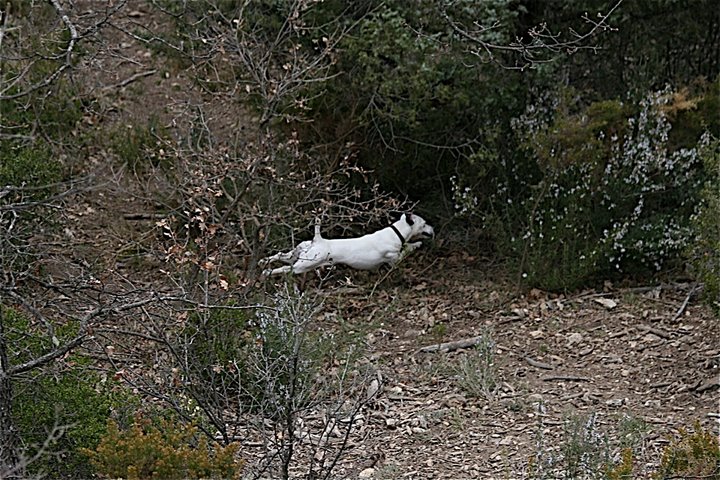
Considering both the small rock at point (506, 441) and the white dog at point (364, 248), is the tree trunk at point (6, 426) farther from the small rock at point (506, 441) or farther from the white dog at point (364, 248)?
the white dog at point (364, 248)

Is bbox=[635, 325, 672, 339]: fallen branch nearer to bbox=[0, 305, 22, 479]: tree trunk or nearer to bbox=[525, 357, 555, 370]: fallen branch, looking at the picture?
bbox=[525, 357, 555, 370]: fallen branch

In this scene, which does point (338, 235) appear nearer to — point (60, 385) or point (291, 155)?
point (291, 155)

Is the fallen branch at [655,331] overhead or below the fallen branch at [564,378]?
overhead

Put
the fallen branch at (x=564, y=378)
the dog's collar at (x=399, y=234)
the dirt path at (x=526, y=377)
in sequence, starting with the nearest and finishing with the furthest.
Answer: the dirt path at (x=526, y=377)
the fallen branch at (x=564, y=378)
the dog's collar at (x=399, y=234)

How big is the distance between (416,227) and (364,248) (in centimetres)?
40

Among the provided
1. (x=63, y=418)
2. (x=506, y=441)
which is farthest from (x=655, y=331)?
(x=63, y=418)

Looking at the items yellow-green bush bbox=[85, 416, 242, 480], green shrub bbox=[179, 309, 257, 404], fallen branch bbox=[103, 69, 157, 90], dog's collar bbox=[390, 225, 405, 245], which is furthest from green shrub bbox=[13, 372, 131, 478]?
fallen branch bbox=[103, 69, 157, 90]

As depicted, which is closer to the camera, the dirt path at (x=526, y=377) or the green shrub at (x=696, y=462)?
the green shrub at (x=696, y=462)

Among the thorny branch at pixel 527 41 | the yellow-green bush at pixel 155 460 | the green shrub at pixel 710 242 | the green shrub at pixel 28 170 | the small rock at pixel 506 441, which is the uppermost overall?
the thorny branch at pixel 527 41

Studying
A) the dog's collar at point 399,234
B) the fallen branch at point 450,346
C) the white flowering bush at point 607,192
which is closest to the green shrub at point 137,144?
the dog's collar at point 399,234

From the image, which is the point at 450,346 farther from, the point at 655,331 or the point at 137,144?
the point at 137,144

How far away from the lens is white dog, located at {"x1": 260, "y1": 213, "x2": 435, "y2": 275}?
596cm

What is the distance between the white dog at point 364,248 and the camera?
5957 millimetres

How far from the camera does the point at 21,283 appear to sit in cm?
538
